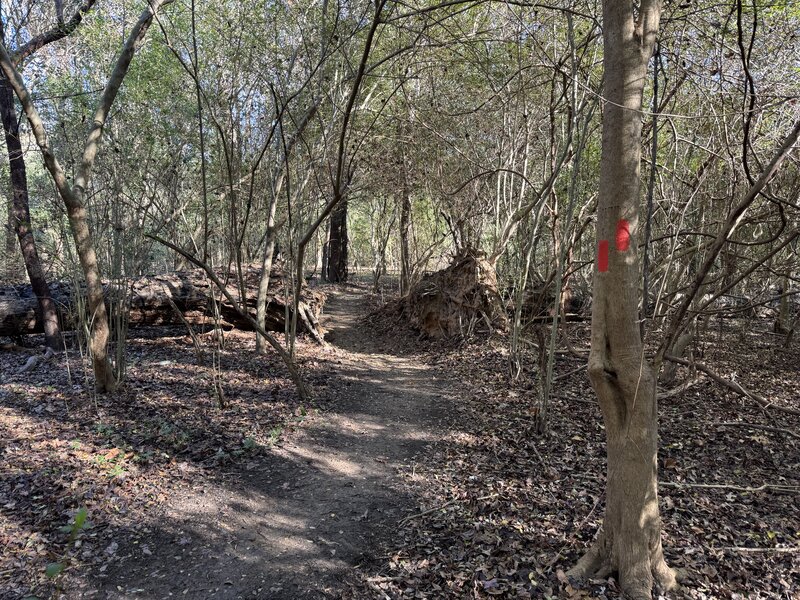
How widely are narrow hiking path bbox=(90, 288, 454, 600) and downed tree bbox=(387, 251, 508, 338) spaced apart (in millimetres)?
3345

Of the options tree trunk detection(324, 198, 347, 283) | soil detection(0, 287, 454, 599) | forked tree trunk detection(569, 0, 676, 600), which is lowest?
soil detection(0, 287, 454, 599)

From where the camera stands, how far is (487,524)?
3553mm

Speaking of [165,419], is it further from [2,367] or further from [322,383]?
[2,367]

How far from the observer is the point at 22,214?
7.39 meters

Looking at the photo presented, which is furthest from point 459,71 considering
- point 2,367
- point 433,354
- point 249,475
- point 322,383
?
point 2,367

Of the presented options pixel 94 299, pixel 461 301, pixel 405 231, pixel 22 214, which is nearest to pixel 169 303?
pixel 22 214

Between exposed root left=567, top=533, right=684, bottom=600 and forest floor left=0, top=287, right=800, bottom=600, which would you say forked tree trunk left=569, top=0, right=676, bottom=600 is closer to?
exposed root left=567, top=533, right=684, bottom=600

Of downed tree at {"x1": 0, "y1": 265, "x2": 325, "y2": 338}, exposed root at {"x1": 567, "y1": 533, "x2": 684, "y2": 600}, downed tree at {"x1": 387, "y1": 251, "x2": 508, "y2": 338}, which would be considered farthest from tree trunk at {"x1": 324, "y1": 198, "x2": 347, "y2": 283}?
exposed root at {"x1": 567, "y1": 533, "x2": 684, "y2": 600}

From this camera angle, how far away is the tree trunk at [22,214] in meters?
7.21

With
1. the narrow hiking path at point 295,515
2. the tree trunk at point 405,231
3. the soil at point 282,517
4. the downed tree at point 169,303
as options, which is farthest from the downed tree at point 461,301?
the soil at point 282,517

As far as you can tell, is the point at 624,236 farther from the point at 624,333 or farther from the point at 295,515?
the point at 295,515

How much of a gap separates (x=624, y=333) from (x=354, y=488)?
2.76m

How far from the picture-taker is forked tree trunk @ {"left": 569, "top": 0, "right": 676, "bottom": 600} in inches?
92.1

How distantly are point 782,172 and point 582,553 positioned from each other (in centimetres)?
567
